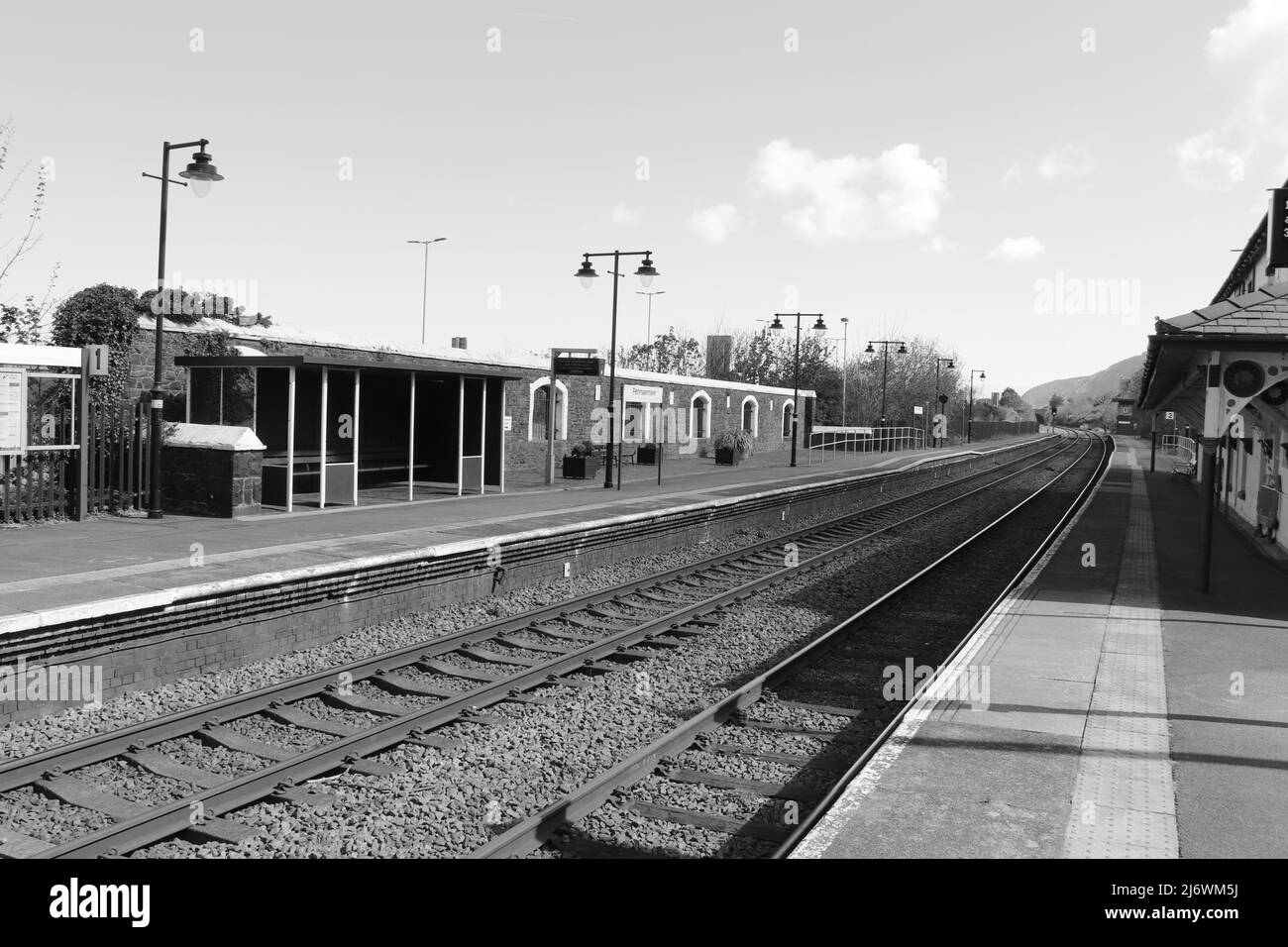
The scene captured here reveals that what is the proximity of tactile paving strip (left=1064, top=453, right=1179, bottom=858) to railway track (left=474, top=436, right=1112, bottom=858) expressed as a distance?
1014 millimetres

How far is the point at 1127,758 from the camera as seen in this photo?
6.07 m

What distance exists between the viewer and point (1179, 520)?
2208 cm

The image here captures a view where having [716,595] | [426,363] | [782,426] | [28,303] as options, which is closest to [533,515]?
[716,595]

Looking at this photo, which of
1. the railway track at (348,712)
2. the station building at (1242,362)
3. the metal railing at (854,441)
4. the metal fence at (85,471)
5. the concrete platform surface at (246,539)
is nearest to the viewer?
the railway track at (348,712)

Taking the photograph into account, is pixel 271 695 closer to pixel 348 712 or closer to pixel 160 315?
pixel 348 712

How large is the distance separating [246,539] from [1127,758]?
10464 mm

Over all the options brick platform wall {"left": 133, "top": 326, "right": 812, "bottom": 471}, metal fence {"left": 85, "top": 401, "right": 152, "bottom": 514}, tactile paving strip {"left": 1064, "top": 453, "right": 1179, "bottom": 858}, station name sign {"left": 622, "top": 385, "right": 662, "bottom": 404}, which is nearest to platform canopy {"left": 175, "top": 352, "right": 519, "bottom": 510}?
brick platform wall {"left": 133, "top": 326, "right": 812, "bottom": 471}

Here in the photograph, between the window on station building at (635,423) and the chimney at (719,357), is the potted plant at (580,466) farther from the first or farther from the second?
the chimney at (719,357)

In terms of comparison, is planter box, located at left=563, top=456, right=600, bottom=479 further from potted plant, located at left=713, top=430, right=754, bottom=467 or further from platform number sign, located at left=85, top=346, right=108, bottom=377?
platform number sign, located at left=85, top=346, right=108, bottom=377

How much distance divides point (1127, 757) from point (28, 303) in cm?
1968

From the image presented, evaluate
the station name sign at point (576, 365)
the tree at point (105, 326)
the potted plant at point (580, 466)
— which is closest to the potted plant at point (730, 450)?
the potted plant at point (580, 466)

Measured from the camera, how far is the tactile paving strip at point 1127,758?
15.8ft

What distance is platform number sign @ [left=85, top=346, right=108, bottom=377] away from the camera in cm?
1420

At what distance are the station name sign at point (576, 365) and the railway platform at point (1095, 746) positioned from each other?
13832 millimetres
